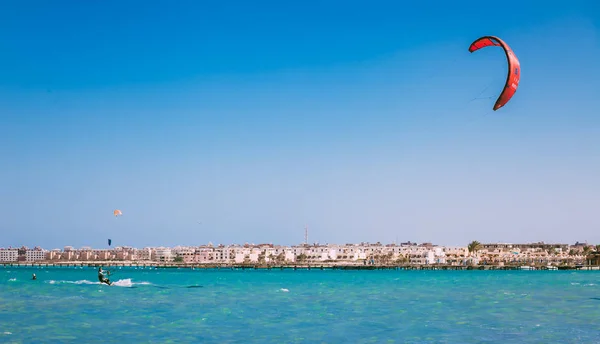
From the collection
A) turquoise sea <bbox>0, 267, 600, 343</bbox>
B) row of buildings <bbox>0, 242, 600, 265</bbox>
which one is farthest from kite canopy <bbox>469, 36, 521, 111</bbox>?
row of buildings <bbox>0, 242, 600, 265</bbox>

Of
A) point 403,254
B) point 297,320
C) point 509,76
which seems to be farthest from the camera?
point 403,254

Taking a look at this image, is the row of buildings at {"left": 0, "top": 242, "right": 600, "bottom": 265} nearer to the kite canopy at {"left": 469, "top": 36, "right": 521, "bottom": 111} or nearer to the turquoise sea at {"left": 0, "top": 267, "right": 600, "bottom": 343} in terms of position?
the turquoise sea at {"left": 0, "top": 267, "right": 600, "bottom": 343}

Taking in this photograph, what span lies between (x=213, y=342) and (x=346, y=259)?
497ft

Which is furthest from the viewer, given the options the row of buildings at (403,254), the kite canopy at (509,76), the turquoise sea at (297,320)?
the row of buildings at (403,254)

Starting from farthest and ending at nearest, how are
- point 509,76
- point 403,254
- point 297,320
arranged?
point 403,254
point 297,320
point 509,76

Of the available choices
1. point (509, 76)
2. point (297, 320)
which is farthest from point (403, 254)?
point (509, 76)

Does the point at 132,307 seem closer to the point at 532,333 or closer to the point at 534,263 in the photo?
the point at 532,333

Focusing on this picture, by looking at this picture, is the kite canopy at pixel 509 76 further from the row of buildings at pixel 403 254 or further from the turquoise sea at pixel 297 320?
the row of buildings at pixel 403 254

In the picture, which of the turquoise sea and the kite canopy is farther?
the turquoise sea

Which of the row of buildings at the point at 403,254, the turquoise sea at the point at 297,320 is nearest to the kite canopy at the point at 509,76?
the turquoise sea at the point at 297,320

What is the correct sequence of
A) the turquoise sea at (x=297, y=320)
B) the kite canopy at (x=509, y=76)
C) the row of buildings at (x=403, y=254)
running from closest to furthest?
the kite canopy at (x=509, y=76)
the turquoise sea at (x=297, y=320)
the row of buildings at (x=403, y=254)

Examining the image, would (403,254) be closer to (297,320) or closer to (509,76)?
(297,320)

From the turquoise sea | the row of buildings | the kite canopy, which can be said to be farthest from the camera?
the row of buildings

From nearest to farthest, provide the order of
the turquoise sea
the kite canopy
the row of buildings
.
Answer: the kite canopy
the turquoise sea
the row of buildings
